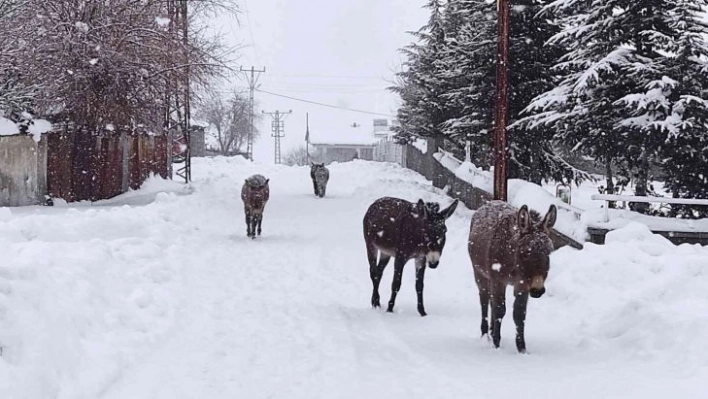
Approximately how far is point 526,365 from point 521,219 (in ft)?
4.65

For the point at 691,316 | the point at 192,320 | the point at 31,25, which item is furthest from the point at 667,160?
the point at 31,25

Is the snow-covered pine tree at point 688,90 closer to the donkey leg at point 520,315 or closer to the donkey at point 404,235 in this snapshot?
the donkey at point 404,235

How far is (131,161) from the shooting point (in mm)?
28031

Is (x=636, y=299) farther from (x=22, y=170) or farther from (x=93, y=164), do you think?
(x=93, y=164)

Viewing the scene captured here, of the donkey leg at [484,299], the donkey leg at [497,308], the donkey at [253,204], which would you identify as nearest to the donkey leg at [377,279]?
the donkey leg at [484,299]

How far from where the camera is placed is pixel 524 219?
7445 mm

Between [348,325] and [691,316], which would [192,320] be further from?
[691,316]

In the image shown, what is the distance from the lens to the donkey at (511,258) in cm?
729

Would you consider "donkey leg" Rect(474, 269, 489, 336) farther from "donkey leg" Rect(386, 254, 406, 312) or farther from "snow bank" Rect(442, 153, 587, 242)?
"snow bank" Rect(442, 153, 587, 242)

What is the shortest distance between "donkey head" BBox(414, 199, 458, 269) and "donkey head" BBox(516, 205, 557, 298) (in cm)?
181

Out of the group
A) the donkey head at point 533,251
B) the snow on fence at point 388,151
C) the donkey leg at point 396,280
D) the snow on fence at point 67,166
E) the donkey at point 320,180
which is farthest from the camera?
the snow on fence at point 388,151

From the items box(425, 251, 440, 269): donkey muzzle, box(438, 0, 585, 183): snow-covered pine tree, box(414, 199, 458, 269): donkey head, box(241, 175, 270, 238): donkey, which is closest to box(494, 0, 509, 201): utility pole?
box(438, 0, 585, 183): snow-covered pine tree

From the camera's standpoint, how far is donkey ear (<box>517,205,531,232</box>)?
743 centimetres

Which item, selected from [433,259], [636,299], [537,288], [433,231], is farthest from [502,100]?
[537,288]
